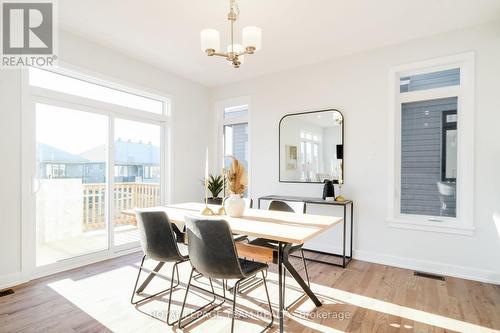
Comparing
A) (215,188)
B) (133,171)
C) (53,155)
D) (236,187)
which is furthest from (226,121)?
(236,187)

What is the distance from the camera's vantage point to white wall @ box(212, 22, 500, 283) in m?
2.89

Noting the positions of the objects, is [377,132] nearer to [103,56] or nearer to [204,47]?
[204,47]

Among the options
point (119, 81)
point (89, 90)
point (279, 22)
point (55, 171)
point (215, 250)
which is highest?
point (279, 22)

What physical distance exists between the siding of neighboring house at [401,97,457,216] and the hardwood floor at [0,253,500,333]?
861mm

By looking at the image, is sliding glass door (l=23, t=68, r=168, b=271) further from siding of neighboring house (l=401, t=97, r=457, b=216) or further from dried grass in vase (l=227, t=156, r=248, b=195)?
siding of neighboring house (l=401, t=97, r=457, b=216)

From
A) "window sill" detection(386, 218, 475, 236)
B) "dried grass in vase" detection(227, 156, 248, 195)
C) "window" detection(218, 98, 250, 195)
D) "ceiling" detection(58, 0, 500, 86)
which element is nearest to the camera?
"dried grass in vase" detection(227, 156, 248, 195)

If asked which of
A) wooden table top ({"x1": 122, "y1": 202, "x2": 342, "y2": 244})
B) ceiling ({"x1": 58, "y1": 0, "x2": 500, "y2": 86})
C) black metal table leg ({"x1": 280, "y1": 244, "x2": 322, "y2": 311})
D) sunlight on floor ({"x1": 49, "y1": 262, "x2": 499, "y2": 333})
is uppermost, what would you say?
ceiling ({"x1": 58, "y1": 0, "x2": 500, "y2": 86})

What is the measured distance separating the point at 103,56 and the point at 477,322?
4.67 meters

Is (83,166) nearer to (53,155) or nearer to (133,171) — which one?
(53,155)

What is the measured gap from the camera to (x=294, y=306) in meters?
2.37

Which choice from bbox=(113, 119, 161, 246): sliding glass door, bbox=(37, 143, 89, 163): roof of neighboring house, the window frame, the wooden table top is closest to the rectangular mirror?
the window frame

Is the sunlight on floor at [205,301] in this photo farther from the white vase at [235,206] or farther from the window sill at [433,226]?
the window sill at [433,226]

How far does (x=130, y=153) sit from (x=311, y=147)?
104 inches

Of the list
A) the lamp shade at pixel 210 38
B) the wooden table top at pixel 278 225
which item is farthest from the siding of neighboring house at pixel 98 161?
the lamp shade at pixel 210 38
